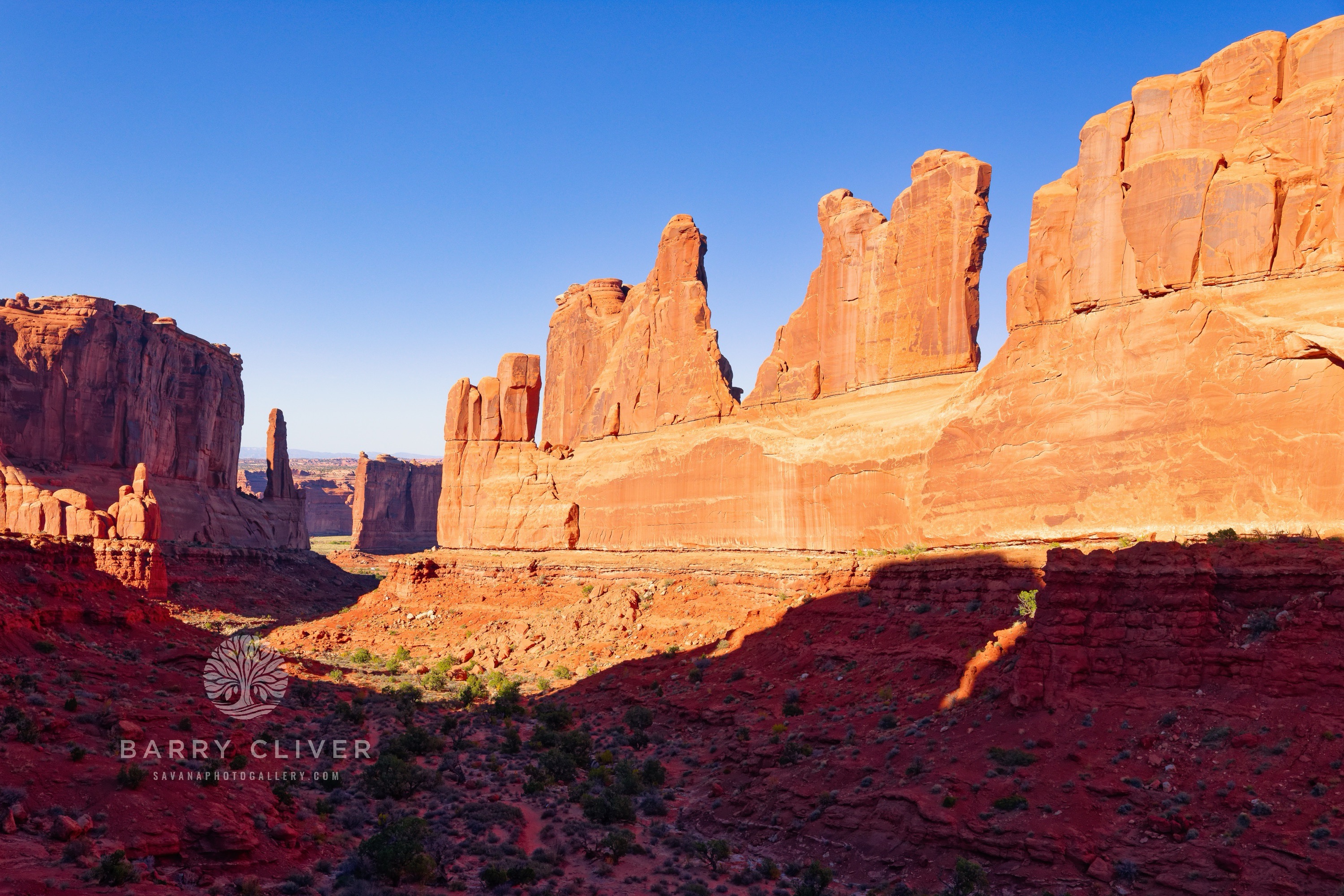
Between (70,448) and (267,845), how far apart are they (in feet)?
223

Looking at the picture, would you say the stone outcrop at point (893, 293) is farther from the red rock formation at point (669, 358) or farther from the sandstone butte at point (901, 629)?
the red rock formation at point (669, 358)

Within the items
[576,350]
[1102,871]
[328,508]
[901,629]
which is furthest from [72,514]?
[328,508]

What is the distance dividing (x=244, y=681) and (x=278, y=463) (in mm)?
70690

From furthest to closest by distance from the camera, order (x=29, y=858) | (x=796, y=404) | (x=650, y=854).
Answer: (x=796, y=404)
(x=650, y=854)
(x=29, y=858)

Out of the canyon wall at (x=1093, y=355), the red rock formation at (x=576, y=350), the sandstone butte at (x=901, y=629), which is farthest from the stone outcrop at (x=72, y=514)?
the canyon wall at (x=1093, y=355)

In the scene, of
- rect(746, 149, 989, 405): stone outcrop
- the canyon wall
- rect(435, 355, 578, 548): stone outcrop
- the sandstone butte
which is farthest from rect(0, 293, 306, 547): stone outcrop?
rect(746, 149, 989, 405): stone outcrop

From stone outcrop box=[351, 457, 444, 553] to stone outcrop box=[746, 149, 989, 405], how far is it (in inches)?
3495

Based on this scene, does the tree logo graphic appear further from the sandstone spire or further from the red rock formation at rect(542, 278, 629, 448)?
the sandstone spire

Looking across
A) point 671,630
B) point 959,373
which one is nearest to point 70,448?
point 671,630

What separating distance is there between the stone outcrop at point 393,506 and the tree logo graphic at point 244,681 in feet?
292

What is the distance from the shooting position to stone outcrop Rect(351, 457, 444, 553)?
11838 cm

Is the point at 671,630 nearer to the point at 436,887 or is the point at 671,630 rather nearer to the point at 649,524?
the point at 649,524

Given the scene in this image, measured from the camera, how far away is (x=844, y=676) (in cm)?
2372

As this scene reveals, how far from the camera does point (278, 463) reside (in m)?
90.9
